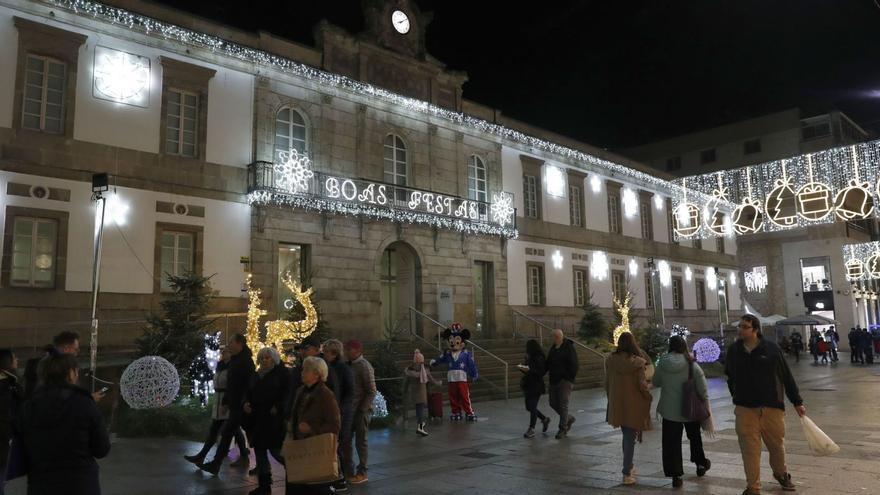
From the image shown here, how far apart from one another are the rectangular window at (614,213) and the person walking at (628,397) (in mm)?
24587

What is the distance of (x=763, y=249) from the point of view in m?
50.2

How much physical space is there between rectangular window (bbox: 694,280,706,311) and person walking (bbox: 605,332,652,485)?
3178cm

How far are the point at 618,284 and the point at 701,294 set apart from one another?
931 cm

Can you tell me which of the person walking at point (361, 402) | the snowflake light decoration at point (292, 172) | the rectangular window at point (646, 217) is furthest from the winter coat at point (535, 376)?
the rectangular window at point (646, 217)

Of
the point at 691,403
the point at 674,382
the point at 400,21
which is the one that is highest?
the point at 400,21

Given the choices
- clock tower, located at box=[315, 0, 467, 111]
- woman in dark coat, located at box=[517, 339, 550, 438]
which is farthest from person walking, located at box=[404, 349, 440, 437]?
clock tower, located at box=[315, 0, 467, 111]

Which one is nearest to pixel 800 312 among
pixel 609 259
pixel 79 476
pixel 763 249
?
pixel 763 249

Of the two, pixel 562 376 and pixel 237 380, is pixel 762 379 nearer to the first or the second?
pixel 562 376

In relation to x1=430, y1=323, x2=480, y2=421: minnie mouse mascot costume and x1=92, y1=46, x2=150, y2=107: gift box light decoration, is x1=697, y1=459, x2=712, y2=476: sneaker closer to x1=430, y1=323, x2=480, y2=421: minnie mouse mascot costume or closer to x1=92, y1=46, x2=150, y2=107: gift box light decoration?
x1=430, y1=323, x2=480, y2=421: minnie mouse mascot costume

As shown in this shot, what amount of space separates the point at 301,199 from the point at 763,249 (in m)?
43.0

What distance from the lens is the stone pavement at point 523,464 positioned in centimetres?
738

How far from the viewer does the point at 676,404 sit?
24.3ft

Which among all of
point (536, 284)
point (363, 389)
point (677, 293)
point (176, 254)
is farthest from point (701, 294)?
point (363, 389)

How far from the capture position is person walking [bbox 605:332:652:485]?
7424mm
